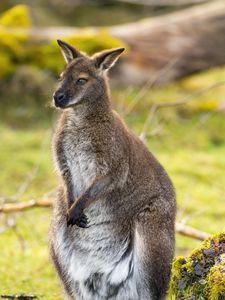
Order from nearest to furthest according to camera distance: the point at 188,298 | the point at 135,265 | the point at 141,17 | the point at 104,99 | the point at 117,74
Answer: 1. the point at 188,298
2. the point at 135,265
3. the point at 104,99
4. the point at 117,74
5. the point at 141,17

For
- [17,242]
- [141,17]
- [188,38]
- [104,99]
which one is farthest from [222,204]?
[141,17]

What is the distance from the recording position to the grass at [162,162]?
7.40 meters

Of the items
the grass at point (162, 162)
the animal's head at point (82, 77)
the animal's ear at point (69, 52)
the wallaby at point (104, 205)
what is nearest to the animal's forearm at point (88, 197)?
the wallaby at point (104, 205)

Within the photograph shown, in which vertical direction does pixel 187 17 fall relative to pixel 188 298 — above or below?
below

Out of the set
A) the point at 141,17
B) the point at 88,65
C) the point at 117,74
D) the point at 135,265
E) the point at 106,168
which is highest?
the point at 88,65

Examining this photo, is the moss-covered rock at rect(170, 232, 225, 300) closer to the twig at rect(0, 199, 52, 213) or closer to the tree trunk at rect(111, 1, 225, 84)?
the twig at rect(0, 199, 52, 213)

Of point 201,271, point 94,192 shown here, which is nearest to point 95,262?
point 94,192

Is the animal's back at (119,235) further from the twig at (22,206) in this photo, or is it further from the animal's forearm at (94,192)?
the twig at (22,206)

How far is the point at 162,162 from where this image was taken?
10672 millimetres

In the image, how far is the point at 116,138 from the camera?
499cm

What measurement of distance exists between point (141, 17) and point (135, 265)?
566 inches

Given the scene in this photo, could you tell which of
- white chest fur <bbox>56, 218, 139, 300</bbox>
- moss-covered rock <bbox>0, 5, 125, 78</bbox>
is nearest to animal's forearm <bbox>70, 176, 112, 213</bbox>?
white chest fur <bbox>56, 218, 139, 300</bbox>

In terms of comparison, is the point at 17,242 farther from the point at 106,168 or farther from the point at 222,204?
the point at 106,168

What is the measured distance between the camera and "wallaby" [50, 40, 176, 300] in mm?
4848
